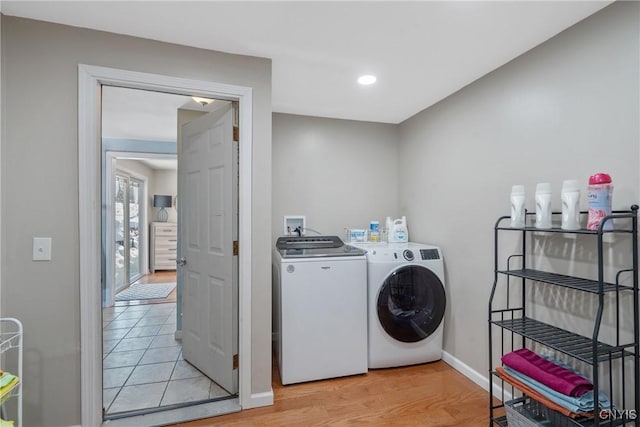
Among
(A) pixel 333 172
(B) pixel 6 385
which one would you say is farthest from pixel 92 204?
(A) pixel 333 172

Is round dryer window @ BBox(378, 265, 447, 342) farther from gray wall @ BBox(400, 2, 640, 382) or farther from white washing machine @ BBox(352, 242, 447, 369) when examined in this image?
gray wall @ BBox(400, 2, 640, 382)

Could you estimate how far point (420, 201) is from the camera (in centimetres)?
293

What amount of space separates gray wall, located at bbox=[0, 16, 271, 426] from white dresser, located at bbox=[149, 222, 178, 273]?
494 centimetres

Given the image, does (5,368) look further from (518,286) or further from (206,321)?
(518,286)

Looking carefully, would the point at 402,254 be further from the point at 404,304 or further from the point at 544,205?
the point at 544,205

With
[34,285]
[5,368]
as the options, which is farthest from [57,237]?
[5,368]

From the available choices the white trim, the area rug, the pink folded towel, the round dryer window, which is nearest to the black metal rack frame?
the pink folded towel

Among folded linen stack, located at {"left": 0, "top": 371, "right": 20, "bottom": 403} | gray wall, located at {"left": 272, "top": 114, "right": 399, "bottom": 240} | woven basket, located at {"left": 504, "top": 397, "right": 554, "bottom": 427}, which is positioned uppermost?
gray wall, located at {"left": 272, "top": 114, "right": 399, "bottom": 240}

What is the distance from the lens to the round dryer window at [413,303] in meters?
2.38

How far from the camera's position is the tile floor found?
2.06 metres

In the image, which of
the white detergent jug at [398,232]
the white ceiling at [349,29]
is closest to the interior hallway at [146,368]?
the white detergent jug at [398,232]

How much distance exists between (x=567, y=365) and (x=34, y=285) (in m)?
2.85

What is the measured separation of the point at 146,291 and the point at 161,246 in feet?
5.30

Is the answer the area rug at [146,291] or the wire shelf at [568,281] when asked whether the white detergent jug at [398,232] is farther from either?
the area rug at [146,291]
